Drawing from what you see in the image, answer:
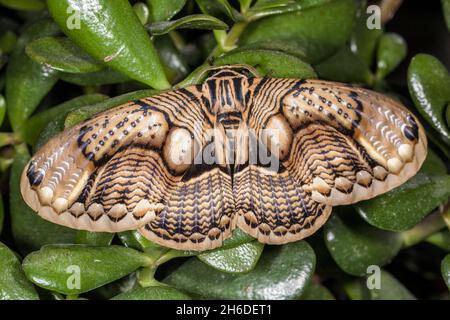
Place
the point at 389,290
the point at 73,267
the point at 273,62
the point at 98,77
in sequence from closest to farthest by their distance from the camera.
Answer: the point at 73,267, the point at 273,62, the point at 98,77, the point at 389,290

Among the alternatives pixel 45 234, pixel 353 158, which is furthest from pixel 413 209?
pixel 45 234

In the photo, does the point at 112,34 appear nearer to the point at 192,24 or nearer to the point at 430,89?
the point at 192,24

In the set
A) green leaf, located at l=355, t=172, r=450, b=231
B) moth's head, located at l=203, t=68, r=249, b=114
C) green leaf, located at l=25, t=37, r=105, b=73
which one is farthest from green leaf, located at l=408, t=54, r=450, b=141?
green leaf, located at l=25, t=37, r=105, b=73

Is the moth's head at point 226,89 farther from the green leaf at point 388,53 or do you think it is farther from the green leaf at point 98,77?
the green leaf at point 388,53

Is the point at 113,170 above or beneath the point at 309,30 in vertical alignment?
beneath

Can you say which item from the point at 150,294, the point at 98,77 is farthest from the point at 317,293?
the point at 98,77
